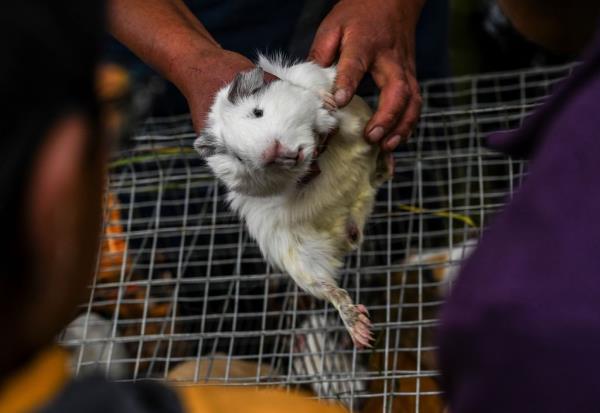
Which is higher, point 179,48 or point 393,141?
point 179,48

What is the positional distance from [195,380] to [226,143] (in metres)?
0.38

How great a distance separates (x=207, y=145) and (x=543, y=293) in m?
0.86

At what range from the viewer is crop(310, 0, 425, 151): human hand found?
1.32 meters

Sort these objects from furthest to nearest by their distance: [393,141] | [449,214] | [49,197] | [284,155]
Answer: [449,214], [393,141], [284,155], [49,197]

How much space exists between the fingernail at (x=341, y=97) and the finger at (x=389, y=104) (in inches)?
2.2

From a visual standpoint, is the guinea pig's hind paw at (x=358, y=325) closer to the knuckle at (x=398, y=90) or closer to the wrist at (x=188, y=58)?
the knuckle at (x=398, y=90)

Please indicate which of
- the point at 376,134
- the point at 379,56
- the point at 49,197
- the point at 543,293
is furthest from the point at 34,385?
the point at 379,56

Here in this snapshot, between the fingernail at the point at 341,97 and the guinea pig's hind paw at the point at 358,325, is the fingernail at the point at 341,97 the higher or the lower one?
the higher one

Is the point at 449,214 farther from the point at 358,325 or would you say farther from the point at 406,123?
the point at 358,325

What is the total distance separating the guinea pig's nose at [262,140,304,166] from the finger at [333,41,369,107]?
4.6 inches

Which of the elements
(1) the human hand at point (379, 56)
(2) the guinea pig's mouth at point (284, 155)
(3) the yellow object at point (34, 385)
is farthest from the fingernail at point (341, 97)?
(3) the yellow object at point (34, 385)

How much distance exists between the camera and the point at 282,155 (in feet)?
4.05

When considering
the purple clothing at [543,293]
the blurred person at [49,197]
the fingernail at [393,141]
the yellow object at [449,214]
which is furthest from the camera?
the yellow object at [449,214]

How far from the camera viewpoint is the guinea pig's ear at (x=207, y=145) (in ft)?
4.34
